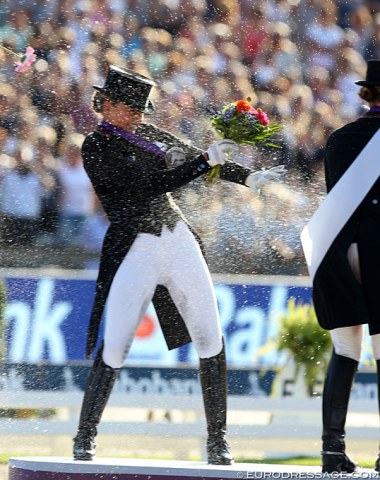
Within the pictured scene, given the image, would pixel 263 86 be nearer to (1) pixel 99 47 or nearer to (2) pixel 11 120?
(1) pixel 99 47

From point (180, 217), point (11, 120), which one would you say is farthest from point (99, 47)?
point (180, 217)

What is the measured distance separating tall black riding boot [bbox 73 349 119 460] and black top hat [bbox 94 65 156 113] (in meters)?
1.06

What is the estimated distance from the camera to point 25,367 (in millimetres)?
7516

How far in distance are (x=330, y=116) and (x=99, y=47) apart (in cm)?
158

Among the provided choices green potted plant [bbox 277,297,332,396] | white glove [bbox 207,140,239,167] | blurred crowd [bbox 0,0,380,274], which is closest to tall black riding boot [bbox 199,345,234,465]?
white glove [bbox 207,140,239,167]

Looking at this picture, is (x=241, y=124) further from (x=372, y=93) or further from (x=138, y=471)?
(x=138, y=471)

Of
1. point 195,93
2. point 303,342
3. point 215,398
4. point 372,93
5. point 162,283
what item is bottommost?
point 215,398

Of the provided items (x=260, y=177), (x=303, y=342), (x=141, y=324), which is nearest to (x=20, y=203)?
(x=141, y=324)

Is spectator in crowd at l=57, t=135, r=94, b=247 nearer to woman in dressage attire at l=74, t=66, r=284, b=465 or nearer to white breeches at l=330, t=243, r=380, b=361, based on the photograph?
woman in dressage attire at l=74, t=66, r=284, b=465

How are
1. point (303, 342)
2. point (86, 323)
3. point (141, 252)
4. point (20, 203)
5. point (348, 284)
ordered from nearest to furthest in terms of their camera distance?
1. point (348, 284)
2. point (141, 252)
3. point (86, 323)
4. point (303, 342)
5. point (20, 203)

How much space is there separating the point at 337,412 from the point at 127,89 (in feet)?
5.28

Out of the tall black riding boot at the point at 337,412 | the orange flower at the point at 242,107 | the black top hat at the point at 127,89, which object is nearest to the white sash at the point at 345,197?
the tall black riding boot at the point at 337,412

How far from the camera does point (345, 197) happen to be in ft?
16.3

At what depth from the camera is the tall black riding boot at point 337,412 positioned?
16.4 ft
